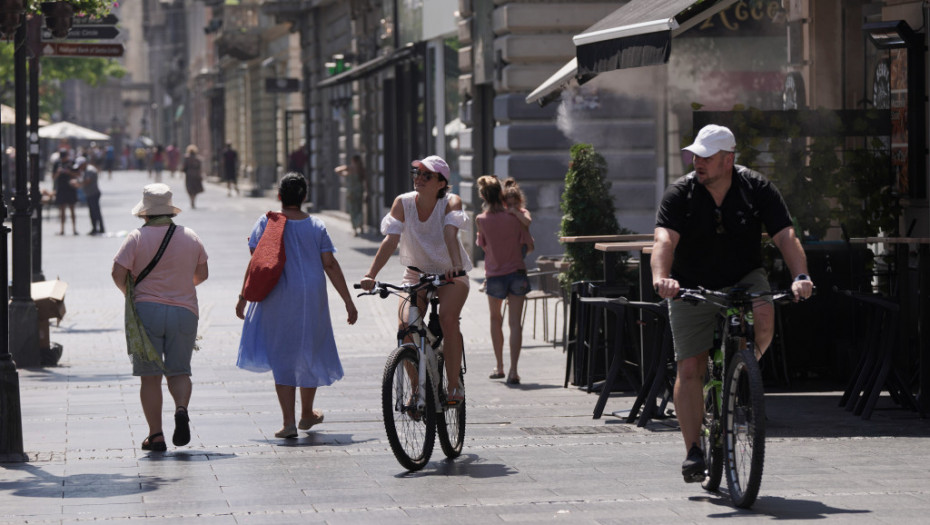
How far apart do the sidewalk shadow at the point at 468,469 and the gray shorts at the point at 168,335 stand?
1698 mm

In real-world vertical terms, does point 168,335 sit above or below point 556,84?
below

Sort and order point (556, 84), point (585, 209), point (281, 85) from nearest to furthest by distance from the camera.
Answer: point (585, 209) < point (556, 84) < point (281, 85)

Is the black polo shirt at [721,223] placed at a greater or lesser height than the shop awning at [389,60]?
lesser

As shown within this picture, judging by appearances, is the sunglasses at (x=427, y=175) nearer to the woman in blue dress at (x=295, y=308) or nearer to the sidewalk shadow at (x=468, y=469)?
the woman in blue dress at (x=295, y=308)

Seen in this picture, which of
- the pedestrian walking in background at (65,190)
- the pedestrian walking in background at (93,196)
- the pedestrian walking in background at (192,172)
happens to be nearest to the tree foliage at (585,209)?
the pedestrian walking in background at (93,196)

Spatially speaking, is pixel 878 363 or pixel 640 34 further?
pixel 640 34

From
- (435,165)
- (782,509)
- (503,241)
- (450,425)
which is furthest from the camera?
(503,241)

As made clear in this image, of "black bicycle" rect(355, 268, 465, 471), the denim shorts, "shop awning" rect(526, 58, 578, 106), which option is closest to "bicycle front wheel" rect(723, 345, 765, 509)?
"black bicycle" rect(355, 268, 465, 471)

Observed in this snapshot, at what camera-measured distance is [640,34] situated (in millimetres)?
10961

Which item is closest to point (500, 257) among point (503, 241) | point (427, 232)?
point (503, 241)

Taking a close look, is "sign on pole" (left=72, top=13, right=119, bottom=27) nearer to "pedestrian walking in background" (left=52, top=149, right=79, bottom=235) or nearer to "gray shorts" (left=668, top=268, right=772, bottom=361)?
"gray shorts" (left=668, top=268, right=772, bottom=361)

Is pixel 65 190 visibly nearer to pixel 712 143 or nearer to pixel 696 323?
pixel 696 323

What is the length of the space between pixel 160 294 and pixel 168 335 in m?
0.23

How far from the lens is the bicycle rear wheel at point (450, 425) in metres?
8.57
